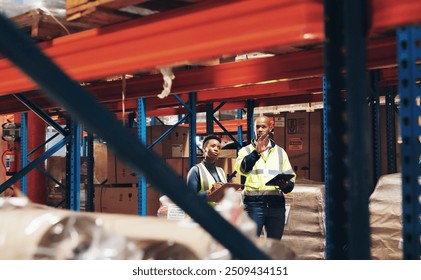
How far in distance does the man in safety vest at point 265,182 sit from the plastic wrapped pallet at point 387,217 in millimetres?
839

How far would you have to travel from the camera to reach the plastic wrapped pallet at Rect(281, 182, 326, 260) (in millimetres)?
5750

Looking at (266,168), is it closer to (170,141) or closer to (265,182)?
(265,182)

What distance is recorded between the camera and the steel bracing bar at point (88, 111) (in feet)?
4.37

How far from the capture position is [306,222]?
229 inches

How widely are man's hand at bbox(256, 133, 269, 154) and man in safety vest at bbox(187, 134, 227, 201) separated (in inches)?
17.2

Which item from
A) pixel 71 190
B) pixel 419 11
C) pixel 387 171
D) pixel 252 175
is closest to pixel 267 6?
pixel 419 11

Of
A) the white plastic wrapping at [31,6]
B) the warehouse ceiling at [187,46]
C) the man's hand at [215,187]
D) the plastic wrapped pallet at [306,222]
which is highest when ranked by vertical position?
the white plastic wrapping at [31,6]

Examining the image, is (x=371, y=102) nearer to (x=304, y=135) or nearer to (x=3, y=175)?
(x=304, y=135)

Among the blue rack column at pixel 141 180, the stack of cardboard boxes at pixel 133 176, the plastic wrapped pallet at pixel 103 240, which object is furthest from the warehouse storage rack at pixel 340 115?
the stack of cardboard boxes at pixel 133 176

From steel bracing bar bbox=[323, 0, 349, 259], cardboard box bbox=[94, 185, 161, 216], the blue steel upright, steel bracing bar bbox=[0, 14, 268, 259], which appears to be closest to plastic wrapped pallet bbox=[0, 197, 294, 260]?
steel bracing bar bbox=[323, 0, 349, 259]

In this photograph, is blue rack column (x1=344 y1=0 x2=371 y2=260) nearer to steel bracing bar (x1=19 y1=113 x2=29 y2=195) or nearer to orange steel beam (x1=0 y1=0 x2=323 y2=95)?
orange steel beam (x1=0 y1=0 x2=323 y2=95)

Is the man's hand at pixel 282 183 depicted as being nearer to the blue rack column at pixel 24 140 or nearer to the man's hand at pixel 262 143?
the man's hand at pixel 262 143

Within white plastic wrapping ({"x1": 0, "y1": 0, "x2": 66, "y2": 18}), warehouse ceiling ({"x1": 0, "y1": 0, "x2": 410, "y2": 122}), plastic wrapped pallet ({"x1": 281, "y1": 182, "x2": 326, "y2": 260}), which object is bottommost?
plastic wrapped pallet ({"x1": 281, "y1": 182, "x2": 326, "y2": 260})
